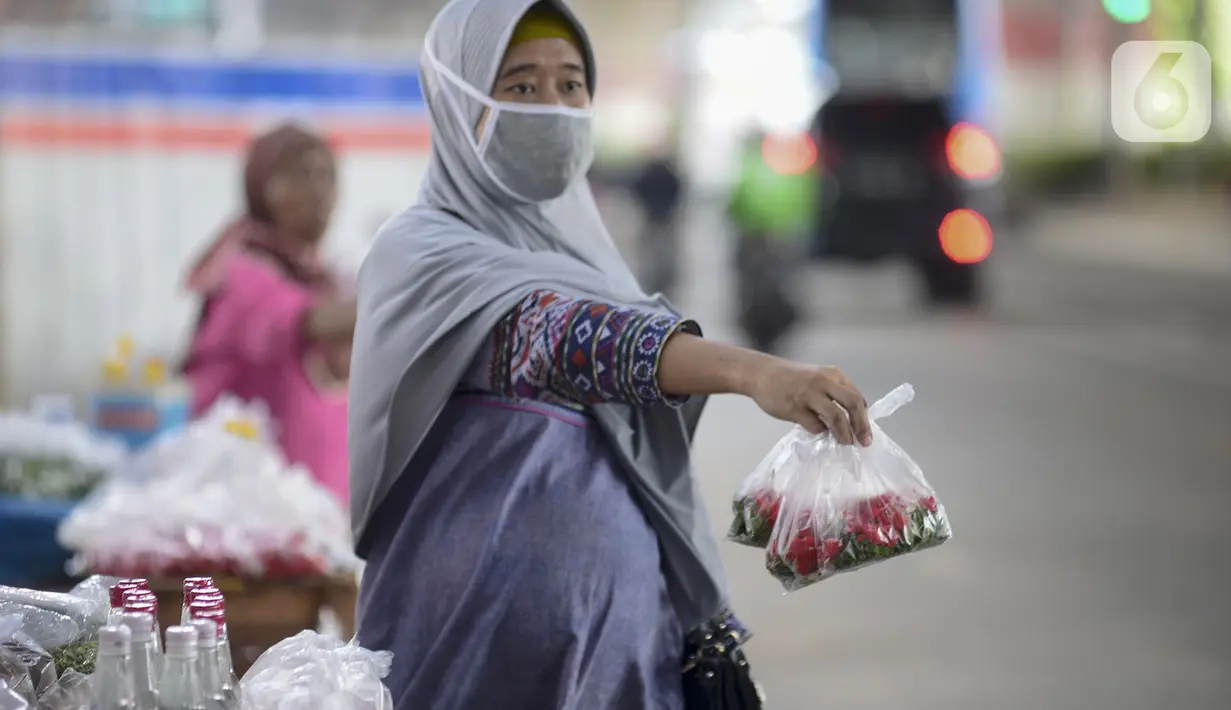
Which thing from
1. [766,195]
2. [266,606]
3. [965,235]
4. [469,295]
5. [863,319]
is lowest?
[863,319]

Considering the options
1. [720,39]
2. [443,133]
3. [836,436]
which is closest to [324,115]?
[443,133]

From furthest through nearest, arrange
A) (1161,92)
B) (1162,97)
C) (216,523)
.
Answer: (1161,92) < (1162,97) < (216,523)

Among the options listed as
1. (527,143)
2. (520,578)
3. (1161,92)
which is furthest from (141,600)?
(1161,92)

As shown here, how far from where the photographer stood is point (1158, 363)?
14.5 meters

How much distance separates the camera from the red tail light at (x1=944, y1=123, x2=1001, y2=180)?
59.7 feet

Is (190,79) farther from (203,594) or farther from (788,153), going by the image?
(788,153)

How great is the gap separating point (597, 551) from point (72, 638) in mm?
733

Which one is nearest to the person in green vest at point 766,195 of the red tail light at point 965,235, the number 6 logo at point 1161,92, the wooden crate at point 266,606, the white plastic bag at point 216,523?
the red tail light at point 965,235

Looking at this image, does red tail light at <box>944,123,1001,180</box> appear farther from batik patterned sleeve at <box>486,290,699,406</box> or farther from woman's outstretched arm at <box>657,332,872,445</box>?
woman's outstretched arm at <box>657,332,872,445</box>

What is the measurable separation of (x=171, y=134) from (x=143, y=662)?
23.4 feet

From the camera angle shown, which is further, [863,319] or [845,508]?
[863,319]

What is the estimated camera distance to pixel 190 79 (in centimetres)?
880

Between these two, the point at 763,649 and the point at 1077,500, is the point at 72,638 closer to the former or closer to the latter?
the point at 763,649

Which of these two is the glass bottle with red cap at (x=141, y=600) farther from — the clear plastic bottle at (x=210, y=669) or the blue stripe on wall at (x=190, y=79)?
the blue stripe on wall at (x=190, y=79)
